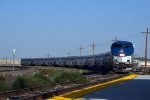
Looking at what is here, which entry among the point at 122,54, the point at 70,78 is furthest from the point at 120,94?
→ the point at 122,54

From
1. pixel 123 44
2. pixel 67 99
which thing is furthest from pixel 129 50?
pixel 67 99

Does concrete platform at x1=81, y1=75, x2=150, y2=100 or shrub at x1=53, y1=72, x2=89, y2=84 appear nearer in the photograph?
concrete platform at x1=81, y1=75, x2=150, y2=100

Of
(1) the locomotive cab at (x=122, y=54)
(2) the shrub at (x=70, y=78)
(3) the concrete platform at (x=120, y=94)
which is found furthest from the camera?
(1) the locomotive cab at (x=122, y=54)

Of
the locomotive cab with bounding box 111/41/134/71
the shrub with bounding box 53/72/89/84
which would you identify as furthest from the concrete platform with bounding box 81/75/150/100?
the locomotive cab with bounding box 111/41/134/71

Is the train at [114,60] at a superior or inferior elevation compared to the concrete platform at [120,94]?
superior

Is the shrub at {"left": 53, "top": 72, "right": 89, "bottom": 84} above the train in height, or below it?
below

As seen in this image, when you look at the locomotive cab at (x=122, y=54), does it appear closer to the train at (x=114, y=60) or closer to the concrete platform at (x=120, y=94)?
the train at (x=114, y=60)

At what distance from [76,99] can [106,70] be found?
37.3 meters

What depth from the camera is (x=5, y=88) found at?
23.3 m

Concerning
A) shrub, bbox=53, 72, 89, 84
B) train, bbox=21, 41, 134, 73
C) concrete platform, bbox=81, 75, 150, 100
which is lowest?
concrete platform, bbox=81, 75, 150, 100

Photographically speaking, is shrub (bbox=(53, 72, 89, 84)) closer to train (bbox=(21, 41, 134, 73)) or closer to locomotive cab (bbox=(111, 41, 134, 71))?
locomotive cab (bbox=(111, 41, 134, 71))

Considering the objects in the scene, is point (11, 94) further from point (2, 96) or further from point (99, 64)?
point (99, 64)

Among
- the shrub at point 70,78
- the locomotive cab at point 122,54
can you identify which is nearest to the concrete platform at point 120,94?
the shrub at point 70,78

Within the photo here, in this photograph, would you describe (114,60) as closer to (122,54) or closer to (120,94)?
(122,54)
